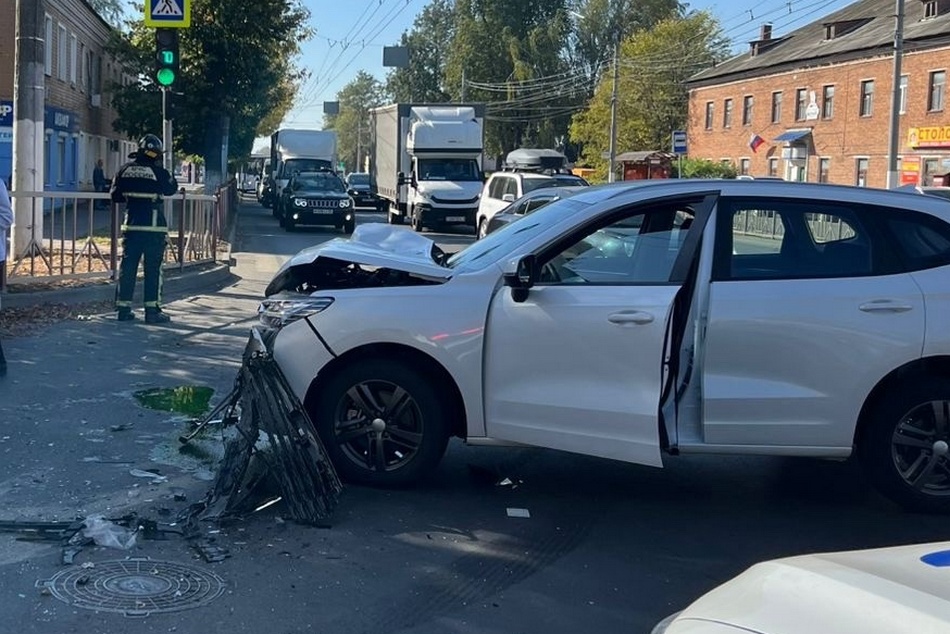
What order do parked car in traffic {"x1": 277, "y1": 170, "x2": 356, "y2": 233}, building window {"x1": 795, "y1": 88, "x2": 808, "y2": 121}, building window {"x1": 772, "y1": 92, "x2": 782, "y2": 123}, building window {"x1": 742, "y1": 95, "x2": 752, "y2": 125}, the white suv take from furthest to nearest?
1. building window {"x1": 742, "y1": 95, "x2": 752, "y2": 125}
2. building window {"x1": 772, "y1": 92, "x2": 782, "y2": 123}
3. building window {"x1": 795, "y1": 88, "x2": 808, "y2": 121}
4. parked car in traffic {"x1": 277, "y1": 170, "x2": 356, "y2": 233}
5. the white suv

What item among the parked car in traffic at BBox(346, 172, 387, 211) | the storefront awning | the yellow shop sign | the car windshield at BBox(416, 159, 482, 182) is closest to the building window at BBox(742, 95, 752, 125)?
the storefront awning

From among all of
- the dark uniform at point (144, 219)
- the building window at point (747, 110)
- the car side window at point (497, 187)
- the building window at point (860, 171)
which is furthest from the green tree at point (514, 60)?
the dark uniform at point (144, 219)

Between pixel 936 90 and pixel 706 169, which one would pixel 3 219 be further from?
pixel 706 169

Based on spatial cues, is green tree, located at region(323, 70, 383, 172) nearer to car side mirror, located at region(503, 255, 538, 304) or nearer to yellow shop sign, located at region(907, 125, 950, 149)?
yellow shop sign, located at region(907, 125, 950, 149)

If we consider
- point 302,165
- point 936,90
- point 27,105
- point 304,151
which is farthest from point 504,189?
point 936,90

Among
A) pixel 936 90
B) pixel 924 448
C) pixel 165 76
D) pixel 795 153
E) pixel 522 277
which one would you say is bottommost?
pixel 924 448

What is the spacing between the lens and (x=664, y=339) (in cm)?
573

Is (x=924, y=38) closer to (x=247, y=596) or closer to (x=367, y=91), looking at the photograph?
(x=247, y=596)

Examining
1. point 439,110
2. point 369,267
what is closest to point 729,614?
point 369,267

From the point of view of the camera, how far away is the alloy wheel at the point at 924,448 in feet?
19.5

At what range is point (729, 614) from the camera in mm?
2344

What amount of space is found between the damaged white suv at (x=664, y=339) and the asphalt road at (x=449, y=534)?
405 mm

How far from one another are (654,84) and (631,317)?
65.0m

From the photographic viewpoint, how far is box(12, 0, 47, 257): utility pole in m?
13.5
